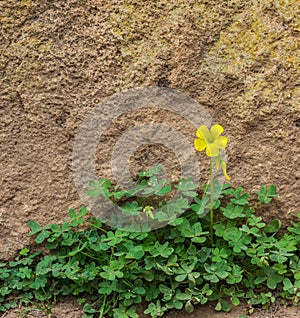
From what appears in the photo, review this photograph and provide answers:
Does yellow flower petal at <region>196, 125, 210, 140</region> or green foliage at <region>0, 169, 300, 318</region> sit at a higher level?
yellow flower petal at <region>196, 125, 210, 140</region>

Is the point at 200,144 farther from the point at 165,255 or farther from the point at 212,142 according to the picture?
the point at 165,255

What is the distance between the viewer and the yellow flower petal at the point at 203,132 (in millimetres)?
2184

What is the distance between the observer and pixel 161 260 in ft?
7.26

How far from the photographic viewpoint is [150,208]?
7.27ft

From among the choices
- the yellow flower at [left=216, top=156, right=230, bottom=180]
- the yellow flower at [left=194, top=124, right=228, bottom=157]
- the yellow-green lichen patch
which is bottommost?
the yellow flower at [left=216, top=156, right=230, bottom=180]

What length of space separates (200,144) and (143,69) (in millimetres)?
348

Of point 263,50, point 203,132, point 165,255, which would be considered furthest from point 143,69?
point 165,255

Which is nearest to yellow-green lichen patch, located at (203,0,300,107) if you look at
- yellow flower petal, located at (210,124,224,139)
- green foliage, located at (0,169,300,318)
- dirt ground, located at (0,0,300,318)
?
dirt ground, located at (0,0,300,318)

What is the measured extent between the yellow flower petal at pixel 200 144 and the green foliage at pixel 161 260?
0.18 m

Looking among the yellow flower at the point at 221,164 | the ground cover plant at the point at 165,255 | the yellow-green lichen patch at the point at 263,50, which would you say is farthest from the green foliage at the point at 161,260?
the yellow-green lichen patch at the point at 263,50

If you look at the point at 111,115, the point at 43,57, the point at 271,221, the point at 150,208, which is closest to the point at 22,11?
the point at 43,57

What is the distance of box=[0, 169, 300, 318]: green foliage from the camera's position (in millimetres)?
2195

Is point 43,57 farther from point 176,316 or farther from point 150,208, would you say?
point 176,316

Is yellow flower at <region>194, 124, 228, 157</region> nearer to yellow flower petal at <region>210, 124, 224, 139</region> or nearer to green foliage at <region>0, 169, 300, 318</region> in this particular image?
yellow flower petal at <region>210, 124, 224, 139</region>
